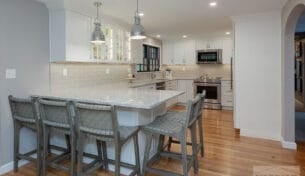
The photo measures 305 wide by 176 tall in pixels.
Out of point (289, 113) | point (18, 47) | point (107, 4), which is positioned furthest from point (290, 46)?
point (18, 47)

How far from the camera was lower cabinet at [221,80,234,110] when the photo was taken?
233 inches

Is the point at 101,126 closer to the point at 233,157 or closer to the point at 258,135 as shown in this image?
the point at 233,157

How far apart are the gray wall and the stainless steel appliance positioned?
435cm

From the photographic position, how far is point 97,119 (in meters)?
1.91

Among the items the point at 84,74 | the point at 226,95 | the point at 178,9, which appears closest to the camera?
the point at 178,9

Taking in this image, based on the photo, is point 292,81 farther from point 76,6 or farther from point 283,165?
point 76,6

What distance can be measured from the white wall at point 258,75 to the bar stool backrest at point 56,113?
292cm

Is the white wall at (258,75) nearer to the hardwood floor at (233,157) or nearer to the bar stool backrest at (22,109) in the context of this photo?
the hardwood floor at (233,157)

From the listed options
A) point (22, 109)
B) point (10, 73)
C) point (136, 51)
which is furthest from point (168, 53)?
point (22, 109)

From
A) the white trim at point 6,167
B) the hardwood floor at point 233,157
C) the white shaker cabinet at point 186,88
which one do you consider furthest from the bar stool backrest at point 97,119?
the white shaker cabinet at point 186,88

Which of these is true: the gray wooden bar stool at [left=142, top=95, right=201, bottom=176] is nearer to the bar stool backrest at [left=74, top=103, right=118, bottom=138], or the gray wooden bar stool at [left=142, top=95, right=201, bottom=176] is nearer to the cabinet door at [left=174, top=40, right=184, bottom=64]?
the bar stool backrest at [left=74, top=103, right=118, bottom=138]

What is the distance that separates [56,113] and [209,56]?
5105mm

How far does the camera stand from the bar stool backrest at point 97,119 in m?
1.84

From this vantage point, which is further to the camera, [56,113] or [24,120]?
[24,120]
